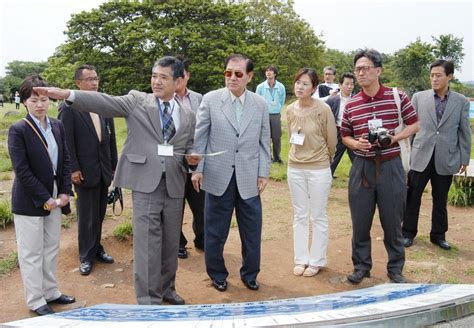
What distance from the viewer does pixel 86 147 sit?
423 centimetres

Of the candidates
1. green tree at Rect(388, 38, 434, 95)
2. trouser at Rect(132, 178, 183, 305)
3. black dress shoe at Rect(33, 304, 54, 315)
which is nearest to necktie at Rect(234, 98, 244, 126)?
trouser at Rect(132, 178, 183, 305)

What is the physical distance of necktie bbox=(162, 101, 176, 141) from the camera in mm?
3443

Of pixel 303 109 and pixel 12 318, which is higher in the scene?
pixel 303 109

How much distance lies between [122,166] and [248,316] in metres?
1.87

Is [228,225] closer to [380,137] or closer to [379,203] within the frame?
[379,203]

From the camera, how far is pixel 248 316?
6.29 ft

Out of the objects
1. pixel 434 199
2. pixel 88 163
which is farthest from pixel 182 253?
pixel 434 199

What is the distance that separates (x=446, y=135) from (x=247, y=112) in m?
2.44

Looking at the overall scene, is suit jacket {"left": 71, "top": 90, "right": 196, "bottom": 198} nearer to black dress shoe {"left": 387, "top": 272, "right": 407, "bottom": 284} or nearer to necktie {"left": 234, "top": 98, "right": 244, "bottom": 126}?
necktie {"left": 234, "top": 98, "right": 244, "bottom": 126}

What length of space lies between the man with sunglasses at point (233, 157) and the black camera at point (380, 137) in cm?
88

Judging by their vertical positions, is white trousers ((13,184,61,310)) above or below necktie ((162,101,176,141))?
below

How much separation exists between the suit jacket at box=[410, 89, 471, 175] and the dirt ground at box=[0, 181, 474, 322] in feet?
3.23

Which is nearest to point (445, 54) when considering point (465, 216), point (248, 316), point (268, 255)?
point (465, 216)

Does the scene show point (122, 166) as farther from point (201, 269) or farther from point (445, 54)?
point (445, 54)
